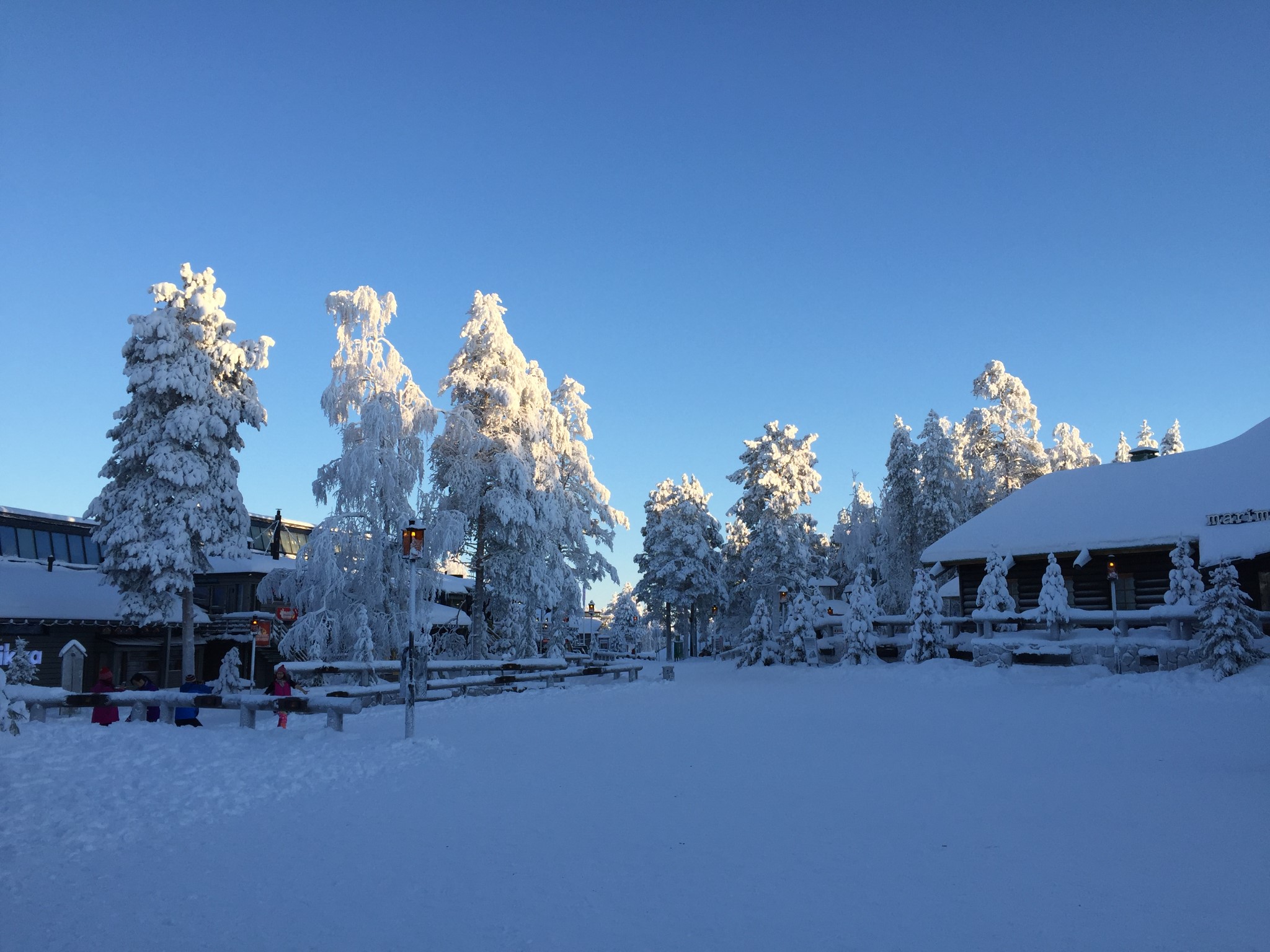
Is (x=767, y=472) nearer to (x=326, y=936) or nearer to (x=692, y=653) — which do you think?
(x=692, y=653)

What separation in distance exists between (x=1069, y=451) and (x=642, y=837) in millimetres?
56983

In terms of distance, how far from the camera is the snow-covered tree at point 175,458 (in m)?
25.2

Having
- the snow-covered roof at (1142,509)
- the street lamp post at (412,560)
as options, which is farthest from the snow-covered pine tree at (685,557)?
the street lamp post at (412,560)

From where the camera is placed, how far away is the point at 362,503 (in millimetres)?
26859

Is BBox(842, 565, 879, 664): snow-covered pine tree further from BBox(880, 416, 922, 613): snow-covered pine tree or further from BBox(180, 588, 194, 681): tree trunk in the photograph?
BBox(180, 588, 194, 681): tree trunk

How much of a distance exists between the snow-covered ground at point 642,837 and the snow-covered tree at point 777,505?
34.0m

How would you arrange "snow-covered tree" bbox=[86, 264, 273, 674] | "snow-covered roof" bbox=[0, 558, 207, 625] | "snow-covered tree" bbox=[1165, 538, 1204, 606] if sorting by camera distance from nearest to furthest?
"snow-covered tree" bbox=[1165, 538, 1204, 606]
"snow-covered tree" bbox=[86, 264, 273, 674]
"snow-covered roof" bbox=[0, 558, 207, 625]

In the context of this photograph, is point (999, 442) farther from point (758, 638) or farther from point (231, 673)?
point (231, 673)

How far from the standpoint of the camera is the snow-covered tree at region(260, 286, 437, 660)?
84.0 feet

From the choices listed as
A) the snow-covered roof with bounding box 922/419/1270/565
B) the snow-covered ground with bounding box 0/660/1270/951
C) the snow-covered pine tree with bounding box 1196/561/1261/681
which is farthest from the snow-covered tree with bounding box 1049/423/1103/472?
the snow-covered ground with bounding box 0/660/1270/951

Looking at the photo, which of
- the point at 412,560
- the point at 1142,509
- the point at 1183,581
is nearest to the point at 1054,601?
the point at 1183,581

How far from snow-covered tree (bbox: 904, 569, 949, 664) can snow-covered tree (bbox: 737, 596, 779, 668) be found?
25.3ft

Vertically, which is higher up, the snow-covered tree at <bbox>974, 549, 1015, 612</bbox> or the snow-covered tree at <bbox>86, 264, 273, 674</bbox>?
the snow-covered tree at <bbox>86, 264, 273, 674</bbox>

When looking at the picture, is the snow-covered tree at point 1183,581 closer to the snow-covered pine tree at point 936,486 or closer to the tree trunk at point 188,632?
the snow-covered pine tree at point 936,486
